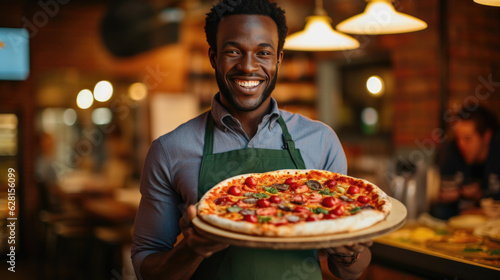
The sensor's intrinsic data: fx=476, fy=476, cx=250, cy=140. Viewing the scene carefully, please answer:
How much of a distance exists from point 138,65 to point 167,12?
991 mm

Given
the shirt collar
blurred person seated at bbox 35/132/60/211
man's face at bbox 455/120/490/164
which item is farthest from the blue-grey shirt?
blurred person seated at bbox 35/132/60/211

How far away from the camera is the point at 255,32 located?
1593 millimetres

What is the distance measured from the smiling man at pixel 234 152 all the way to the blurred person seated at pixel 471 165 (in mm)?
2671

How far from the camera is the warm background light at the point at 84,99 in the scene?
6.90m

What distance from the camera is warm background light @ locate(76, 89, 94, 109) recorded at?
6902 mm

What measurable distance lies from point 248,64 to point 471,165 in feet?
10.9

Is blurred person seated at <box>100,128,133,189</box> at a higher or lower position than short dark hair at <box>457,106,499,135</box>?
lower

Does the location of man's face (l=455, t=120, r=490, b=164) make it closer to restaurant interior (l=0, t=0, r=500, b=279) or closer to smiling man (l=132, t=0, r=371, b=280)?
restaurant interior (l=0, t=0, r=500, b=279)

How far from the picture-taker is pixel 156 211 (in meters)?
1.66

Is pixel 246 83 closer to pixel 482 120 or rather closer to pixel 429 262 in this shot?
pixel 429 262

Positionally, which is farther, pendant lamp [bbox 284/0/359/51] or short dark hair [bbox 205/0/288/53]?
pendant lamp [bbox 284/0/359/51]

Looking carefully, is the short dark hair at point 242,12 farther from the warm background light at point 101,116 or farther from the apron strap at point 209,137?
the warm background light at point 101,116

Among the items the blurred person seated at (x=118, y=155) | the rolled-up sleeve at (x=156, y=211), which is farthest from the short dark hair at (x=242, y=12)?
the blurred person seated at (x=118, y=155)

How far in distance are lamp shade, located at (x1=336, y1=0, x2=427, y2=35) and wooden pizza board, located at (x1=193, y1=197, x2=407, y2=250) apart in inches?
64.3
